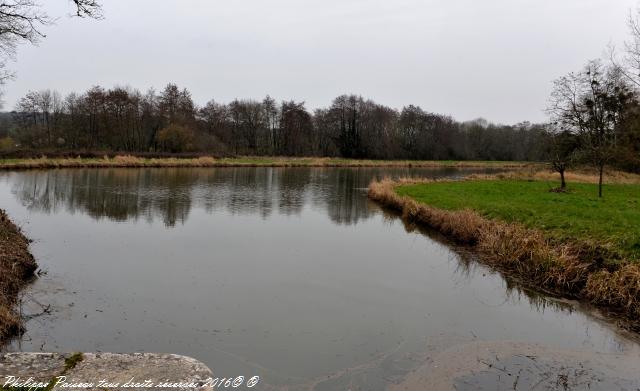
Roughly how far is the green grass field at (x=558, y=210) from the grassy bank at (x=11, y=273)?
34.3 ft

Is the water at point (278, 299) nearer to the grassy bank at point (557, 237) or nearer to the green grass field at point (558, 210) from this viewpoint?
the grassy bank at point (557, 237)

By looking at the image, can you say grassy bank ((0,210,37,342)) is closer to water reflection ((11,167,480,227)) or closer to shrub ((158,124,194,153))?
water reflection ((11,167,480,227))

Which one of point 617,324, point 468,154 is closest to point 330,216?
point 617,324

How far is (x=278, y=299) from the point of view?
8.53 metres

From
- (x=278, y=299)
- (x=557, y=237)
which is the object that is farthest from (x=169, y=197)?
(x=557, y=237)

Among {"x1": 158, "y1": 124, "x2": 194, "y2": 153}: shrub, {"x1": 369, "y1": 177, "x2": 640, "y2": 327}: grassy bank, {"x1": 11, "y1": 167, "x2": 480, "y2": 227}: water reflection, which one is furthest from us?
{"x1": 158, "y1": 124, "x2": 194, "y2": 153}: shrub

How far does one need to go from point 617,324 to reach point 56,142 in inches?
2269

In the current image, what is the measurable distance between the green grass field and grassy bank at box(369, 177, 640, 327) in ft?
0.06

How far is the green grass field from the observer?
10273 millimetres

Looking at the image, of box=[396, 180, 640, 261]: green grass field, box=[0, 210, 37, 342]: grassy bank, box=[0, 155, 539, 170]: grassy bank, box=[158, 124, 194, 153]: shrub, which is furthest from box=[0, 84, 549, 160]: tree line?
box=[0, 210, 37, 342]: grassy bank

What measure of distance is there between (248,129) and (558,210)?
195 feet

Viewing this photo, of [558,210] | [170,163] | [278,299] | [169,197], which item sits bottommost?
[278,299]

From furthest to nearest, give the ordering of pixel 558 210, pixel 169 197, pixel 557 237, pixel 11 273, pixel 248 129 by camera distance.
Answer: pixel 248 129 → pixel 169 197 → pixel 558 210 → pixel 557 237 → pixel 11 273

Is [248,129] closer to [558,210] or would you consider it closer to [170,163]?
[170,163]
